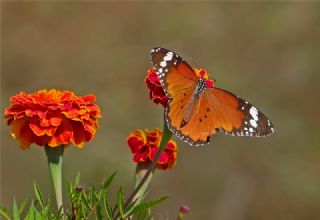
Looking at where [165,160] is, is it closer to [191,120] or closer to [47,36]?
[191,120]

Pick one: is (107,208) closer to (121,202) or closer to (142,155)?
(121,202)

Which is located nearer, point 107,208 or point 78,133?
point 107,208

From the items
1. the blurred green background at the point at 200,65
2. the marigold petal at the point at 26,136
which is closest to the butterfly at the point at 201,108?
the marigold petal at the point at 26,136

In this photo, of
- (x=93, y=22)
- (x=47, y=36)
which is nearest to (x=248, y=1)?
(x=93, y=22)

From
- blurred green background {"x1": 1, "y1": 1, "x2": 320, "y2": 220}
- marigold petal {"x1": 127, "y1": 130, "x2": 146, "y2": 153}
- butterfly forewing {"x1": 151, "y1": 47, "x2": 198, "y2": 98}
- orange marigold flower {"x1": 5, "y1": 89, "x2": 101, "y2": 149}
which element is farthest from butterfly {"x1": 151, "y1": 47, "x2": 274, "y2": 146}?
blurred green background {"x1": 1, "y1": 1, "x2": 320, "y2": 220}

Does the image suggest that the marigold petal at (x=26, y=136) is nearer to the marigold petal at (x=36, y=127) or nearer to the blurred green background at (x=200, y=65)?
the marigold petal at (x=36, y=127)

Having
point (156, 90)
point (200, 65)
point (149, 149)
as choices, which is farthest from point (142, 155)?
point (200, 65)
